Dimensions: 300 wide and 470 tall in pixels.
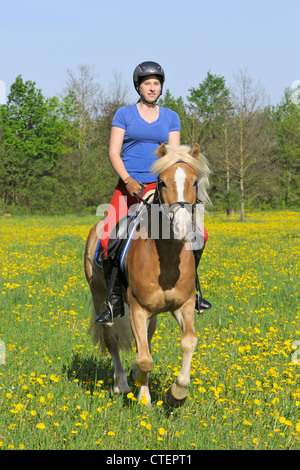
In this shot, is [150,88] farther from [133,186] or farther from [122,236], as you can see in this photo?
[122,236]

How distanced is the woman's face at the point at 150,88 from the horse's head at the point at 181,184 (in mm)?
995

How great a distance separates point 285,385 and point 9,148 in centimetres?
5609

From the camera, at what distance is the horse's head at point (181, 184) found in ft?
13.9

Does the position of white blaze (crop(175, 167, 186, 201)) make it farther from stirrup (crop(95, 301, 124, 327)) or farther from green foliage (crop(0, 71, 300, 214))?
green foliage (crop(0, 71, 300, 214))

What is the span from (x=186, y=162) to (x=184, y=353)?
1751 mm

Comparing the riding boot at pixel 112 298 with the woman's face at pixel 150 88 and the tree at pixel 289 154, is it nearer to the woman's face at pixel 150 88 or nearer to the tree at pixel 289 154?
the woman's face at pixel 150 88

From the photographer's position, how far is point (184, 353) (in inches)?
191

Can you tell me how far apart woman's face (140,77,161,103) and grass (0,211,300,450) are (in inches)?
56.3

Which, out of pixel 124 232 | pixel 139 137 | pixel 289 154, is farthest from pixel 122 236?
pixel 289 154

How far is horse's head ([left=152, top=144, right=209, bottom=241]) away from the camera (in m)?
4.23

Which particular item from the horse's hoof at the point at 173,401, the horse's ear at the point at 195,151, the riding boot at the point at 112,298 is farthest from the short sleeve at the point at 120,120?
the horse's hoof at the point at 173,401

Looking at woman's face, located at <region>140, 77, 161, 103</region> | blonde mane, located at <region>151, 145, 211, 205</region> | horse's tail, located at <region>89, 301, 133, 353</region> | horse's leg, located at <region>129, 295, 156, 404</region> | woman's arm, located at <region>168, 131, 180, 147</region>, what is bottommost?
horse's tail, located at <region>89, 301, 133, 353</region>

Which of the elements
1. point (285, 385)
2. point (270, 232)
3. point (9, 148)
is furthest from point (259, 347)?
point (9, 148)

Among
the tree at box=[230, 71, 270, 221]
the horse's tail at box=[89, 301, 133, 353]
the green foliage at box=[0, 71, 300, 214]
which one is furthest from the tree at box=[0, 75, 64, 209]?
the horse's tail at box=[89, 301, 133, 353]
